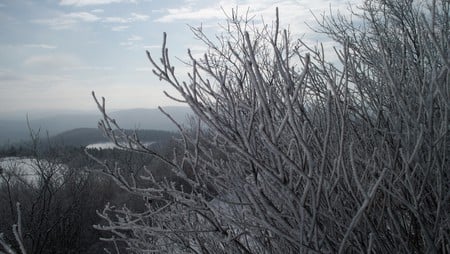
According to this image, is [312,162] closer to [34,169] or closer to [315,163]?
[315,163]

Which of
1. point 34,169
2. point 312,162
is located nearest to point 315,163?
point 312,162

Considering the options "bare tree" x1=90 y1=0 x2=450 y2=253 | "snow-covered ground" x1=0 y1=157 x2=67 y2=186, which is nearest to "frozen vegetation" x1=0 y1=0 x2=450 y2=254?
"bare tree" x1=90 y1=0 x2=450 y2=253

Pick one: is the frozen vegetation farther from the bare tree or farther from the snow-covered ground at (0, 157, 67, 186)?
the snow-covered ground at (0, 157, 67, 186)

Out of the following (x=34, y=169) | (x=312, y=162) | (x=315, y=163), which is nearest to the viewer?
(x=312, y=162)

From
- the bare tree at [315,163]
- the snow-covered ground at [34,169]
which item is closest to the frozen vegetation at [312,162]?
the bare tree at [315,163]

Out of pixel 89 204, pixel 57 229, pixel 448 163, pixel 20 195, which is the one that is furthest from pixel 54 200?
pixel 448 163

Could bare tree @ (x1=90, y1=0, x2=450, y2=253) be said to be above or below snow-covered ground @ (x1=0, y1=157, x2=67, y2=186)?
above

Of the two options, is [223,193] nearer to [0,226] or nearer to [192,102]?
[192,102]

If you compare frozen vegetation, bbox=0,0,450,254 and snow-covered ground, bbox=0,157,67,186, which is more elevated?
frozen vegetation, bbox=0,0,450,254

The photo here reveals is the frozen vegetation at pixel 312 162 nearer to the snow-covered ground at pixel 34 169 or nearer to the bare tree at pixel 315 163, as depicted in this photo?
the bare tree at pixel 315 163

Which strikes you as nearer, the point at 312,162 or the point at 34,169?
the point at 312,162

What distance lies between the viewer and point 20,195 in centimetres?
1909

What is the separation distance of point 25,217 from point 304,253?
15.8 m

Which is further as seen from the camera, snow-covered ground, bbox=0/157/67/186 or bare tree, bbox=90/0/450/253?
snow-covered ground, bbox=0/157/67/186
